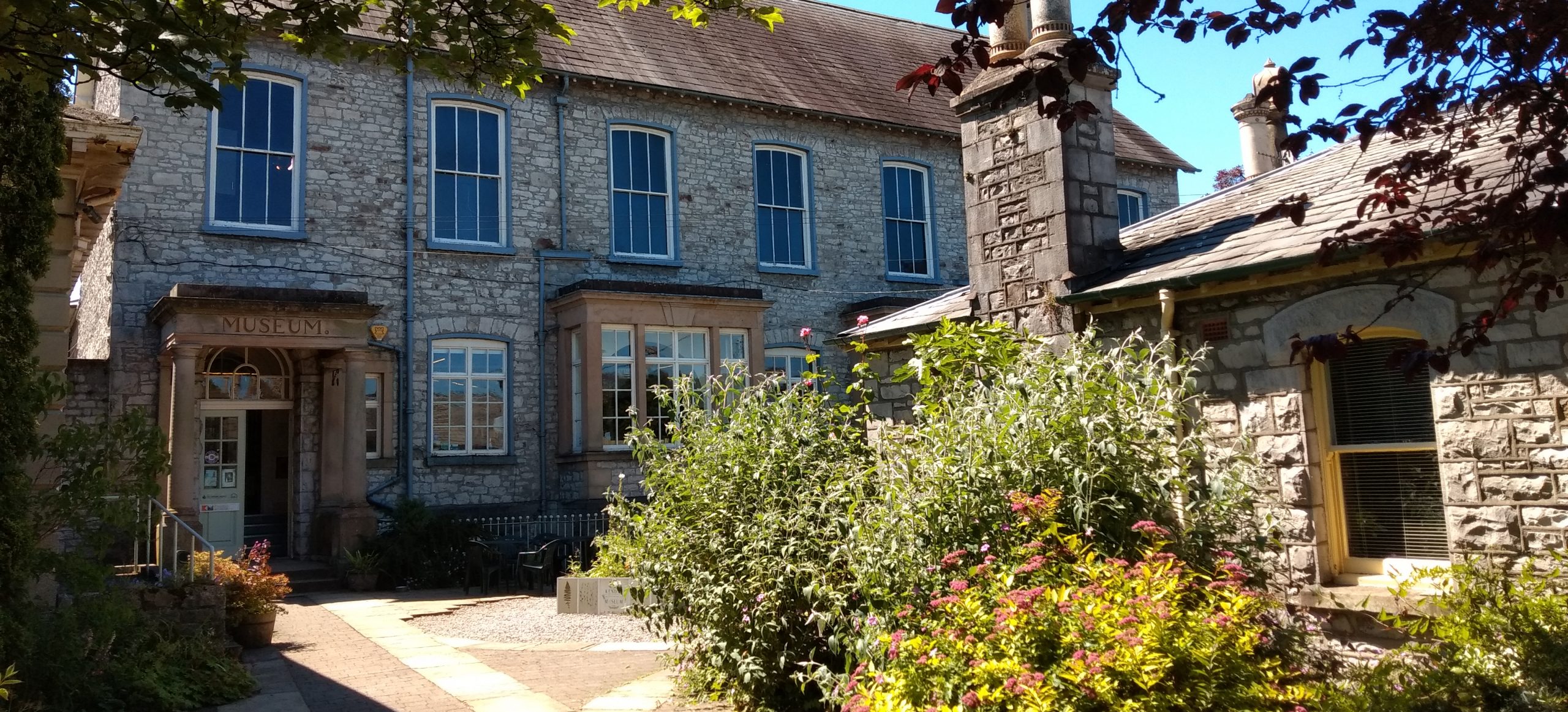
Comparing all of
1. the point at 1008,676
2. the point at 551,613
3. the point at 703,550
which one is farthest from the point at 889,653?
the point at 551,613

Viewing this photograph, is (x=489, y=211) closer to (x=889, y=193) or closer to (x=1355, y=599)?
(x=889, y=193)

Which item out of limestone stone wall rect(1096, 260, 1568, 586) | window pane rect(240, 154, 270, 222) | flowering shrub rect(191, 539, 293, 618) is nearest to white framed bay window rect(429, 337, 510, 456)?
window pane rect(240, 154, 270, 222)

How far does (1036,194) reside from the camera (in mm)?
8984

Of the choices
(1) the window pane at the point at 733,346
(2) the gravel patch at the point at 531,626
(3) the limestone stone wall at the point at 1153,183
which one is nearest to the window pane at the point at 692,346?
(1) the window pane at the point at 733,346

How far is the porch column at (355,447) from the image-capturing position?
14953 millimetres

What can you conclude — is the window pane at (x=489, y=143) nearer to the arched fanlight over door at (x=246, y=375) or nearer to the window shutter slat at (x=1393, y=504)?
the arched fanlight over door at (x=246, y=375)

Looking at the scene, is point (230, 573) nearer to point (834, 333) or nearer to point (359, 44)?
point (359, 44)

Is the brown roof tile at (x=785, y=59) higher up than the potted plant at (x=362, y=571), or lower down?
higher up

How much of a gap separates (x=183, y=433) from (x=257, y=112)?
15.3 feet

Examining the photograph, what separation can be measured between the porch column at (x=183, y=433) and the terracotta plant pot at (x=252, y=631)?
4758mm

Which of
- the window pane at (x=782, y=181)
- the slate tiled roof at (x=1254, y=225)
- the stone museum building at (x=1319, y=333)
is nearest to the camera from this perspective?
the stone museum building at (x=1319, y=333)

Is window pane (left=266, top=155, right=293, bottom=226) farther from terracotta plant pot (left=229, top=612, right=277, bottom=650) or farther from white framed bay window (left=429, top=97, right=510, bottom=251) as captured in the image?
terracotta plant pot (left=229, top=612, right=277, bottom=650)

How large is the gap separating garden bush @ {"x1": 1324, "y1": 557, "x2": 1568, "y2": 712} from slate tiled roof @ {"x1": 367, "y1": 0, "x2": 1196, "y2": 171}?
14531mm

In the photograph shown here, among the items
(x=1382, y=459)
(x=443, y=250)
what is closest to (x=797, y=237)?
(x=443, y=250)
